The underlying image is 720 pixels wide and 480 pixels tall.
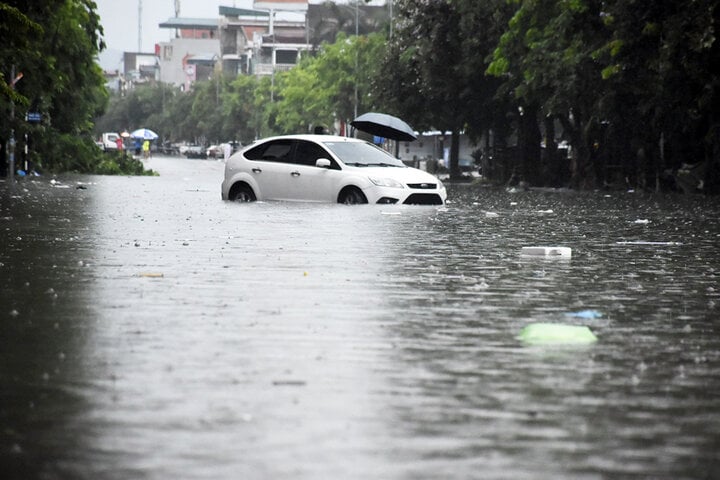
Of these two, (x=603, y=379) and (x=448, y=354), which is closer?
(x=603, y=379)

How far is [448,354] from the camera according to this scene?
26.8ft

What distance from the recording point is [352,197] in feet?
93.2

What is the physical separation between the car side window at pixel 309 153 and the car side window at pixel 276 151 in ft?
0.67

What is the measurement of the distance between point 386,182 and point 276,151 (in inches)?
93.7

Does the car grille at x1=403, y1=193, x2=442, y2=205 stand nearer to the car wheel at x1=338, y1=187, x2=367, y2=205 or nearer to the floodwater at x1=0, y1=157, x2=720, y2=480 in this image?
the car wheel at x1=338, y1=187, x2=367, y2=205

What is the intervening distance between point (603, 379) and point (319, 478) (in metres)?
2.62

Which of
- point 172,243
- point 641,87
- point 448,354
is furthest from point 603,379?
point 641,87

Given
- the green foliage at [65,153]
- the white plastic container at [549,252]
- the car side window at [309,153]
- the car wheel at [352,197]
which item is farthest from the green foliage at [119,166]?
the white plastic container at [549,252]

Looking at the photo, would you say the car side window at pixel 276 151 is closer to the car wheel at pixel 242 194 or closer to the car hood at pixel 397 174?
the car wheel at pixel 242 194

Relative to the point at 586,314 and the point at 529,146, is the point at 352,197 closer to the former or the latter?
the point at 586,314

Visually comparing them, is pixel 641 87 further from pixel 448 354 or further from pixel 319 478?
pixel 319 478

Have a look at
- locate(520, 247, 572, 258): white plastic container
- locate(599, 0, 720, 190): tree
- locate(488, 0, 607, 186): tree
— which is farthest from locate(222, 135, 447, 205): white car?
locate(520, 247, 572, 258): white plastic container

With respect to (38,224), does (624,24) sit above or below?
above

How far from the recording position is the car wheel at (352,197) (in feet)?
92.9
